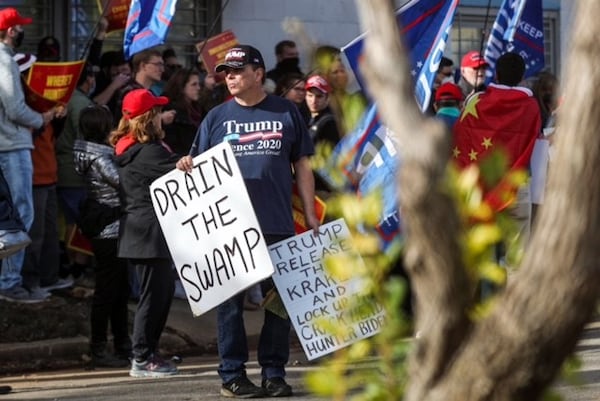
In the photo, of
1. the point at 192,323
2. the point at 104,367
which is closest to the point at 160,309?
the point at 104,367

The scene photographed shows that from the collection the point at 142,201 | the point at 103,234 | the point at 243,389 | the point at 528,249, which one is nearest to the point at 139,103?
the point at 142,201

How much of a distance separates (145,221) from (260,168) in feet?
4.36

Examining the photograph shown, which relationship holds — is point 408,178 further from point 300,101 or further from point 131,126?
point 300,101

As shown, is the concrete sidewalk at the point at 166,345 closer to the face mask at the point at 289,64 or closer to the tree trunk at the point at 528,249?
the face mask at the point at 289,64

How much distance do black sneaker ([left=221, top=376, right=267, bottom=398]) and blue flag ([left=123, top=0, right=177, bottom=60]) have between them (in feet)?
13.3

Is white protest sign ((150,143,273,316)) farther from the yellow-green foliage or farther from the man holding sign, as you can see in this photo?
the yellow-green foliage

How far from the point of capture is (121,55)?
13297 mm

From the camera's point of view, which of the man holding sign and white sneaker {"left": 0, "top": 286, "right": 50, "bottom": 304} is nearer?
the man holding sign

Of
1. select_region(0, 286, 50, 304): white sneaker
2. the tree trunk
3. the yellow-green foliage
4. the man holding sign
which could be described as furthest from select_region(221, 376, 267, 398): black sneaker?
the tree trunk

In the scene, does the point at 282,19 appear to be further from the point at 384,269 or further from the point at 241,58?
the point at 384,269

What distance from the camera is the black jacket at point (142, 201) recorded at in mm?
9578

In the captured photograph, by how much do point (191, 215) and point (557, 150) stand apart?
6.43 metres

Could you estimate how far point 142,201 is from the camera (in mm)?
9727

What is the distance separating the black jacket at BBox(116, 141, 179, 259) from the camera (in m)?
9.58
